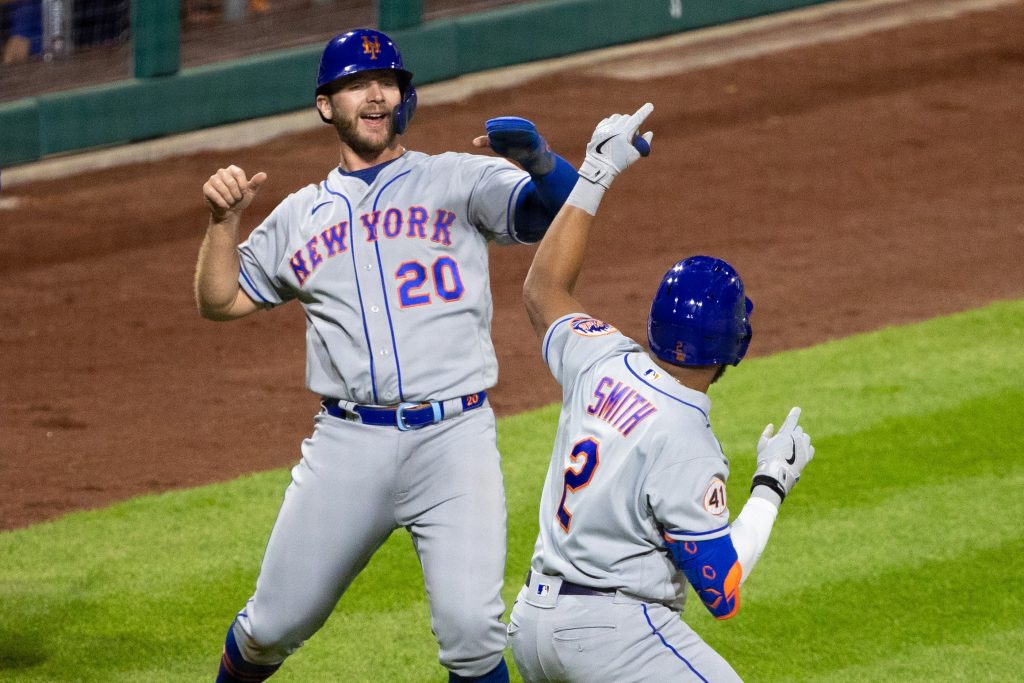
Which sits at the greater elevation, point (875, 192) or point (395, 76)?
point (395, 76)

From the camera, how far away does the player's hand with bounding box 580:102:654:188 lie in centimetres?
364

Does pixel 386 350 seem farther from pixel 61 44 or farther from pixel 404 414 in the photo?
pixel 61 44

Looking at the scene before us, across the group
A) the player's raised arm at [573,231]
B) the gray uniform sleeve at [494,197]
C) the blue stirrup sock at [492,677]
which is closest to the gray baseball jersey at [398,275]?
the gray uniform sleeve at [494,197]

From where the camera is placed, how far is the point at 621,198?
1073cm

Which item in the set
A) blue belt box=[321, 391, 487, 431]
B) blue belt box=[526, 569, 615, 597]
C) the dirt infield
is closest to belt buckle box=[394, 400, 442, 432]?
blue belt box=[321, 391, 487, 431]

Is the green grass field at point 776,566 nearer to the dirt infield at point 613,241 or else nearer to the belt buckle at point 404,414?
the dirt infield at point 613,241

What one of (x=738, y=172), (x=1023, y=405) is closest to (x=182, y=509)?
(x=1023, y=405)

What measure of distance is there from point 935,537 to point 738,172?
568 cm

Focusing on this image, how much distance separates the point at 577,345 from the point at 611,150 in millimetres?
527

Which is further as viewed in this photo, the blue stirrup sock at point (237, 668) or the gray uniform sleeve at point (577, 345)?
the blue stirrup sock at point (237, 668)

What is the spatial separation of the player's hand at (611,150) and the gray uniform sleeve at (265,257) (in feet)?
3.15

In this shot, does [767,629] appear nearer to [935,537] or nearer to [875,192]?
[935,537]

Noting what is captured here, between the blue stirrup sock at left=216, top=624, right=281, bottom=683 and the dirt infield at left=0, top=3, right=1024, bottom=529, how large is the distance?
2370mm

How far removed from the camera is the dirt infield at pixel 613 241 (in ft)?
24.0
